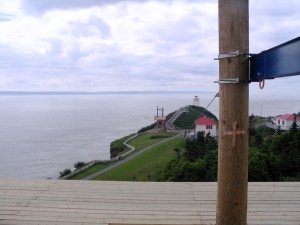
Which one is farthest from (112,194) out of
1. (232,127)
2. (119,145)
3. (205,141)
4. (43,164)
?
(119,145)

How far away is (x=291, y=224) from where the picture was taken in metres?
4.11

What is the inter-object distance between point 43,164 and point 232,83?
37824 mm

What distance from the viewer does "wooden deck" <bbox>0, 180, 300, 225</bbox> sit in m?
4.26

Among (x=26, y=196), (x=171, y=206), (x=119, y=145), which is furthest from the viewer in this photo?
(x=119, y=145)

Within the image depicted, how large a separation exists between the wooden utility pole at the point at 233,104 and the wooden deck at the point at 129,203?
1.29 m

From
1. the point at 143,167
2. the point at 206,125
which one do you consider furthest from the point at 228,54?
the point at 206,125

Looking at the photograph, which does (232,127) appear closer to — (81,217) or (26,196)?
(81,217)

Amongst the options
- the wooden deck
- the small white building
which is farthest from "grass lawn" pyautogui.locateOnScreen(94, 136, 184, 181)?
the wooden deck

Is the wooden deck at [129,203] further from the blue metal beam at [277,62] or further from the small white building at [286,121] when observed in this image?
the small white building at [286,121]

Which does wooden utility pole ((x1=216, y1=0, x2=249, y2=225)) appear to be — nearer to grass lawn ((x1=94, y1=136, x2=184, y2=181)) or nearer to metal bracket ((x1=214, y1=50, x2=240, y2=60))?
metal bracket ((x1=214, y1=50, x2=240, y2=60))

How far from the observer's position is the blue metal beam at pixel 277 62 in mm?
2453

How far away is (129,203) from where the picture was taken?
15.8ft

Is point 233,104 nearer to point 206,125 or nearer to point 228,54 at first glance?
point 228,54

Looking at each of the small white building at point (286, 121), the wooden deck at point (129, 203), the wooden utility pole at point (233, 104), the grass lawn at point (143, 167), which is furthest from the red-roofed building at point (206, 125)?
the wooden utility pole at point (233, 104)
